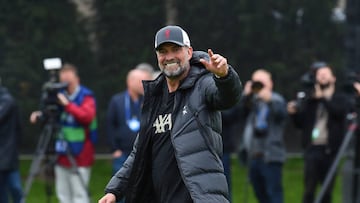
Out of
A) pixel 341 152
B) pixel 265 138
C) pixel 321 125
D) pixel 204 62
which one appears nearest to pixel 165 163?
pixel 204 62

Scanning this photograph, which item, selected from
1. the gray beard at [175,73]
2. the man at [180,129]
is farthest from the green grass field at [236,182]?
the gray beard at [175,73]

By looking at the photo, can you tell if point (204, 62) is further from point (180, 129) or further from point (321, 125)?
point (321, 125)

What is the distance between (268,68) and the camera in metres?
15.3

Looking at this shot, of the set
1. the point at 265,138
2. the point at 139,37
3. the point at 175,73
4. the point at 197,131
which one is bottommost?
the point at 265,138

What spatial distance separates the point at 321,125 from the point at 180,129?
5520mm

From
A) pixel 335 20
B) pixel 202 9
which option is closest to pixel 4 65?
pixel 202 9

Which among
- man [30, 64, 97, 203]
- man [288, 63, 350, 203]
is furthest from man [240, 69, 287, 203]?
man [30, 64, 97, 203]

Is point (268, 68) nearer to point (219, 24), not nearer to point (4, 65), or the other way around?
point (219, 24)

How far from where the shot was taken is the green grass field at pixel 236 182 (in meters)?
14.7

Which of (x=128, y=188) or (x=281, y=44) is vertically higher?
(x=281, y=44)

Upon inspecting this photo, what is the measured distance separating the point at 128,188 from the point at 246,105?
576 centimetres

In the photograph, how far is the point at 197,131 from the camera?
6539 mm

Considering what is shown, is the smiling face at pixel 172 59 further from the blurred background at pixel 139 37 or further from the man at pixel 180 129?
the blurred background at pixel 139 37

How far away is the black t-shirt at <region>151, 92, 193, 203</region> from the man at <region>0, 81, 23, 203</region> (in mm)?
6053
